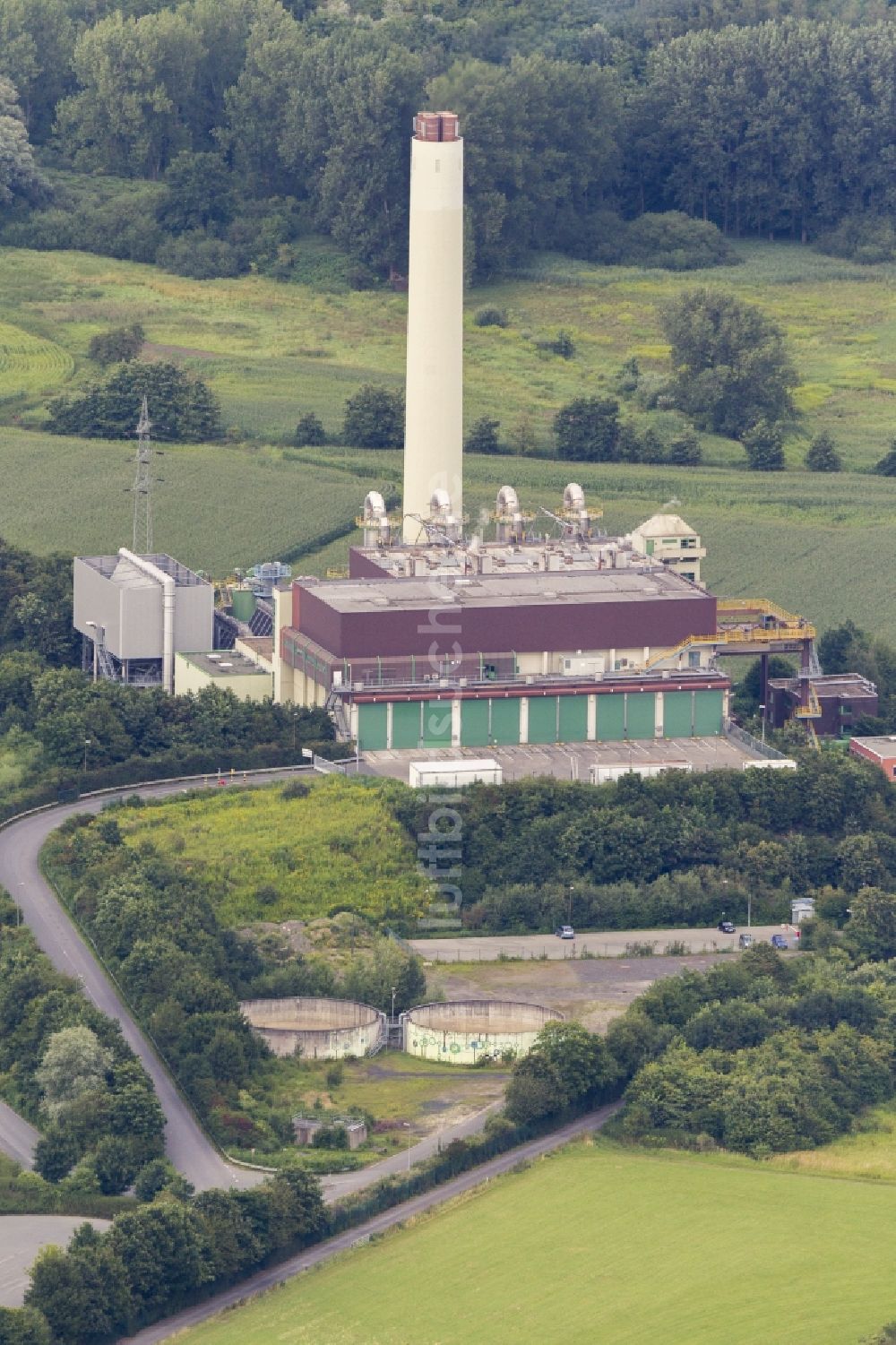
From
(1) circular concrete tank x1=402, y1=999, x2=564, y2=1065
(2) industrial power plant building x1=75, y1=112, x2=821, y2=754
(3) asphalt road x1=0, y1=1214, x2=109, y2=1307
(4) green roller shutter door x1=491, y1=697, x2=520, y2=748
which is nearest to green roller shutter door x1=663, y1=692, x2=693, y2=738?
(2) industrial power plant building x1=75, y1=112, x2=821, y2=754

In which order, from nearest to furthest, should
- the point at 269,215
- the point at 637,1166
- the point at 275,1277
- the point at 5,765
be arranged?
the point at 275,1277 → the point at 637,1166 → the point at 5,765 → the point at 269,215

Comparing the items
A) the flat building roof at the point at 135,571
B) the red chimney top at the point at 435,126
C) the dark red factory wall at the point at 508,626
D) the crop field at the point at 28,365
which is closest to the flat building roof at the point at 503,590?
the dark red factory wall at the point at 508,626

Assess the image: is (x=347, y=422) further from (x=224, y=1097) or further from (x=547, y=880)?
(x=224, y=1097)

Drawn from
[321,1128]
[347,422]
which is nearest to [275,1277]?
[321,1128]

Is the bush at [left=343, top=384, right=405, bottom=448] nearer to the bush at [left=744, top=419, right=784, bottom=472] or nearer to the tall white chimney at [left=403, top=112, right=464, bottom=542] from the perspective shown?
the bush at [left=744, top=419, right=784, bottom=472]

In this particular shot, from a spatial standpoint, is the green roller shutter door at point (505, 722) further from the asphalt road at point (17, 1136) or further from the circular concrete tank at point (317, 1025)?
the asphalt road at point (17, 1136)

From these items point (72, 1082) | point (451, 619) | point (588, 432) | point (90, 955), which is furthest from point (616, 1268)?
point (588, 432)
